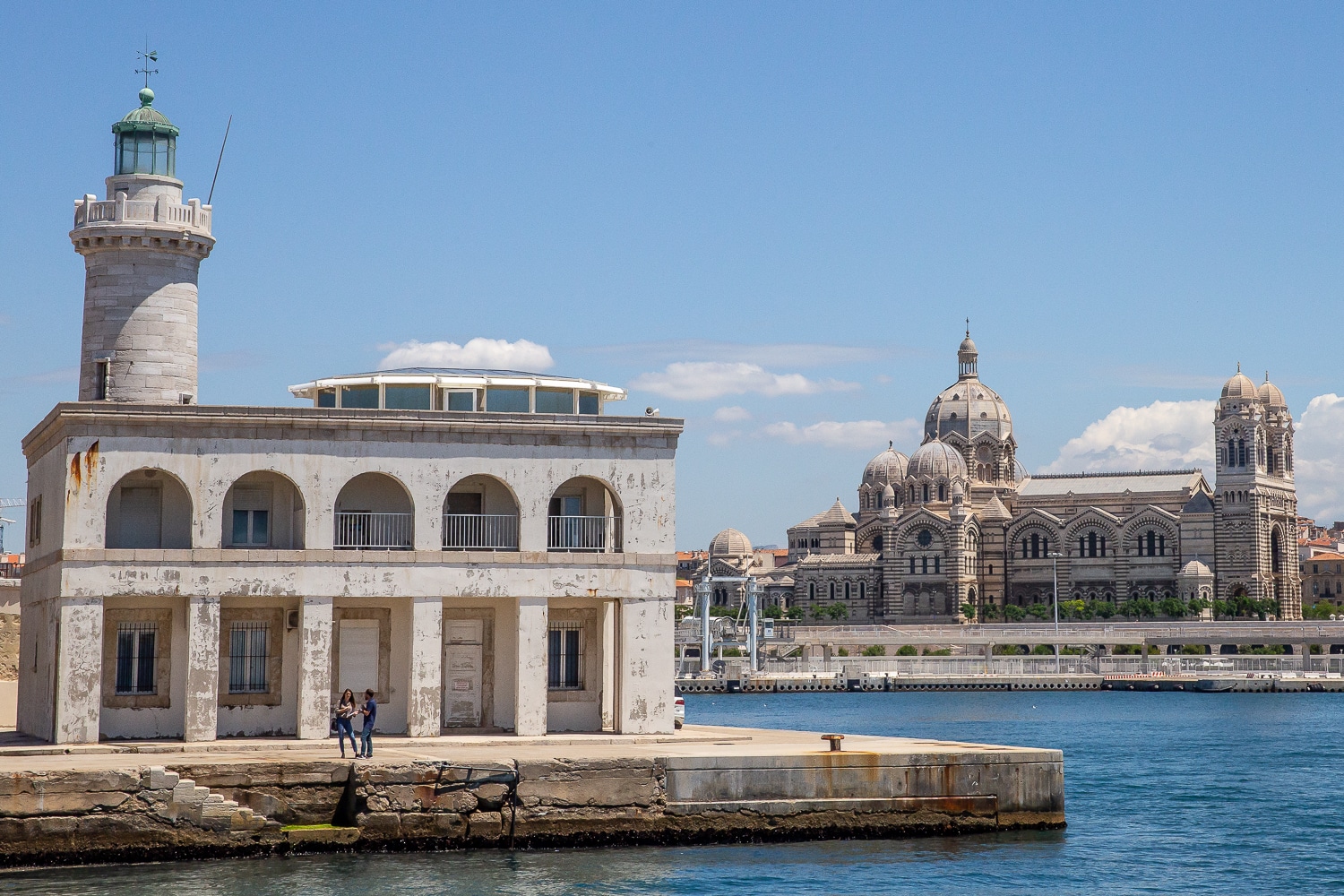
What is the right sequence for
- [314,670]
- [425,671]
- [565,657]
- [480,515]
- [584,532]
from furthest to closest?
[584,532], [565,657], [480,515], [425,671], [314,670]

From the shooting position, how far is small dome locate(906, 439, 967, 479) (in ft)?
512

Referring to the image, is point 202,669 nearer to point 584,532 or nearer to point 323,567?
point 323,567

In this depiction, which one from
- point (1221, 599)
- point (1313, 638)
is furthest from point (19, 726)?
point (1221, 599)

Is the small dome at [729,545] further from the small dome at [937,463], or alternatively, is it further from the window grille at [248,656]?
the window grille at [248,656]

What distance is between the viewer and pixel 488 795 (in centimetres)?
2488

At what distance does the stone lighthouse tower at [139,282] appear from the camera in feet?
106

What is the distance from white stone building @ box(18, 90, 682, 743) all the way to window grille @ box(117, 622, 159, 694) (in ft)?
0.10

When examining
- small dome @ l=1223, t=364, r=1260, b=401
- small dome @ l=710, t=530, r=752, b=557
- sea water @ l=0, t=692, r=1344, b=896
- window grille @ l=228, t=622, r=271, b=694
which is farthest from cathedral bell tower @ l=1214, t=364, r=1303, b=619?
window grille @ l=228, t=622, r=271, b=694

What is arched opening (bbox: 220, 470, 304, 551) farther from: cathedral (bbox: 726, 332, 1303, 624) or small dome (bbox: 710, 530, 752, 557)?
small dome (bbox: 710, 530, 752, 557)

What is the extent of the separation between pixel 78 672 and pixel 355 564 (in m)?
4.47

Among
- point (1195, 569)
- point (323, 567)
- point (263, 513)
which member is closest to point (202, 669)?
point (323, 567)

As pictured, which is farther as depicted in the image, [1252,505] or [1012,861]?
[1252,505]

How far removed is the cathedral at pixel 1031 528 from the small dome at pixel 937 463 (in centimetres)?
15

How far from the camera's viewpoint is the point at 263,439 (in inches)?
1123
